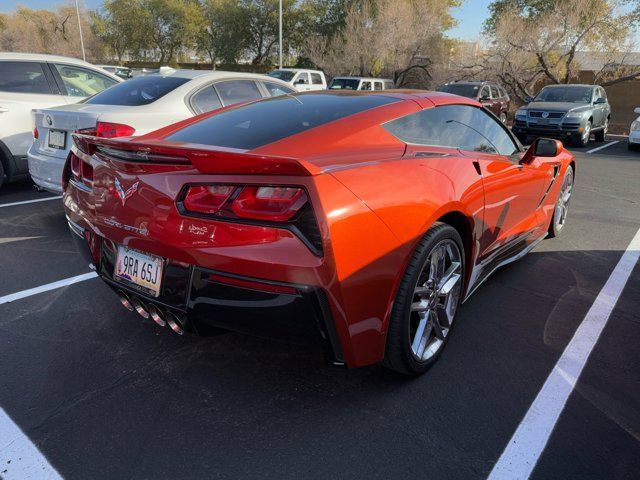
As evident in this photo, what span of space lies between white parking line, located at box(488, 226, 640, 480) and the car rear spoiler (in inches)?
56.3

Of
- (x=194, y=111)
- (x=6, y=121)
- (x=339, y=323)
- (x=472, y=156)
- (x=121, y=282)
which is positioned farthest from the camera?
(x=6, y=121)

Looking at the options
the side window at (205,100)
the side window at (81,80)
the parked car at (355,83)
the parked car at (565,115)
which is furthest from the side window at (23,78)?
the parked car at (355,83)

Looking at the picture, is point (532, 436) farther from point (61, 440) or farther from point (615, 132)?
point (615, 132)

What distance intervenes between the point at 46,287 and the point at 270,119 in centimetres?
209

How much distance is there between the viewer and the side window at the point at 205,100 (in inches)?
218

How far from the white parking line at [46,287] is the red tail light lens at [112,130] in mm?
1443

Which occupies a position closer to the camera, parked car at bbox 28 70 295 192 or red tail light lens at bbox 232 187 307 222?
red tail light lens at bbox 232 187 307 222

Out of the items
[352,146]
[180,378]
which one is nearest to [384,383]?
[180,378]

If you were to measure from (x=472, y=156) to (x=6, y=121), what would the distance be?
558 cm

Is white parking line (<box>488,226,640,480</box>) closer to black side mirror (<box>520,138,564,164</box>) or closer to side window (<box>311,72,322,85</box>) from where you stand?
black side mirror (<box>520,138,564,164</box>)

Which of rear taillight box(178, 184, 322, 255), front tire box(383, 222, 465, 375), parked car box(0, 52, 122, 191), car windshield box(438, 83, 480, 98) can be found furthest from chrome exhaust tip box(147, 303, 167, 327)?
car windshield box(438, 83, 480, 98)

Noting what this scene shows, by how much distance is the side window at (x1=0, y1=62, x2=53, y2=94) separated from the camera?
6.31 m

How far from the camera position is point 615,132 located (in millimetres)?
19938

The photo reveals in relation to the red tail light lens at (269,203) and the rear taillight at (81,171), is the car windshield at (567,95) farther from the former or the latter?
the red tail light lens at (269,203)
